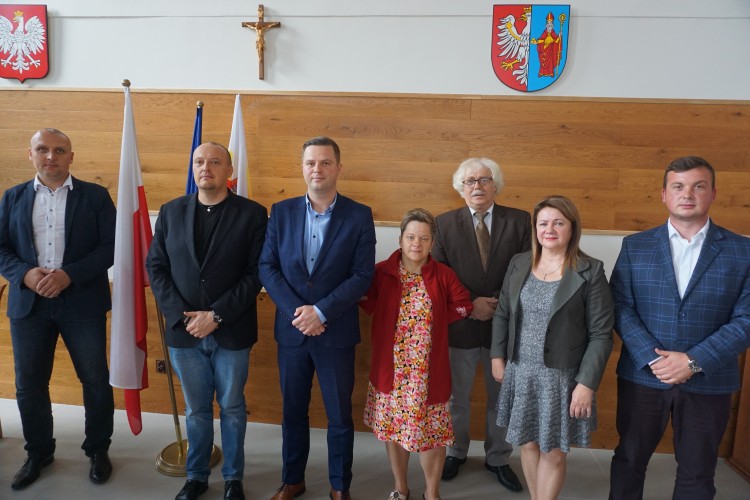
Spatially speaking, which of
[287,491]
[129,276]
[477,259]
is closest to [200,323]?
[129,276]

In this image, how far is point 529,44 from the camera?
10.0 ft

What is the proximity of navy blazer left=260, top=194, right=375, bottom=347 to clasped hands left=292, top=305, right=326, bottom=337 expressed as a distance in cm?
4

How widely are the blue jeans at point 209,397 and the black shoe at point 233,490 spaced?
0.07ft

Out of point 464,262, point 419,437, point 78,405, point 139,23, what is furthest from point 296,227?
point 78,405

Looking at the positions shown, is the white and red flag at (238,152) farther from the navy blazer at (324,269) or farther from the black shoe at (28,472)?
the black shoe at (28,472)

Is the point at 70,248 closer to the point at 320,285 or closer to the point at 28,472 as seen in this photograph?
the point at 28,472

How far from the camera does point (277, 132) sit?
129 inches

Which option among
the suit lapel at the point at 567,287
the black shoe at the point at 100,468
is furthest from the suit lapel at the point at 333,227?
the black shoe at the point at 100,468

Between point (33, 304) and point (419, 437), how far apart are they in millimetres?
2016

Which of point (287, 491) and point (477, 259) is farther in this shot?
point (477, 259)

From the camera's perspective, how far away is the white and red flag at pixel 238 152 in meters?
3.05

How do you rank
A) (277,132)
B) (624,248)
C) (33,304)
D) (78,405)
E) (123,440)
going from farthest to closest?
(78,405), (277,132), (123,440), (33,304), (624,248)

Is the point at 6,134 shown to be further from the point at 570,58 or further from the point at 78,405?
the point at 570,58

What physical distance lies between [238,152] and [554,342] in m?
2.17
